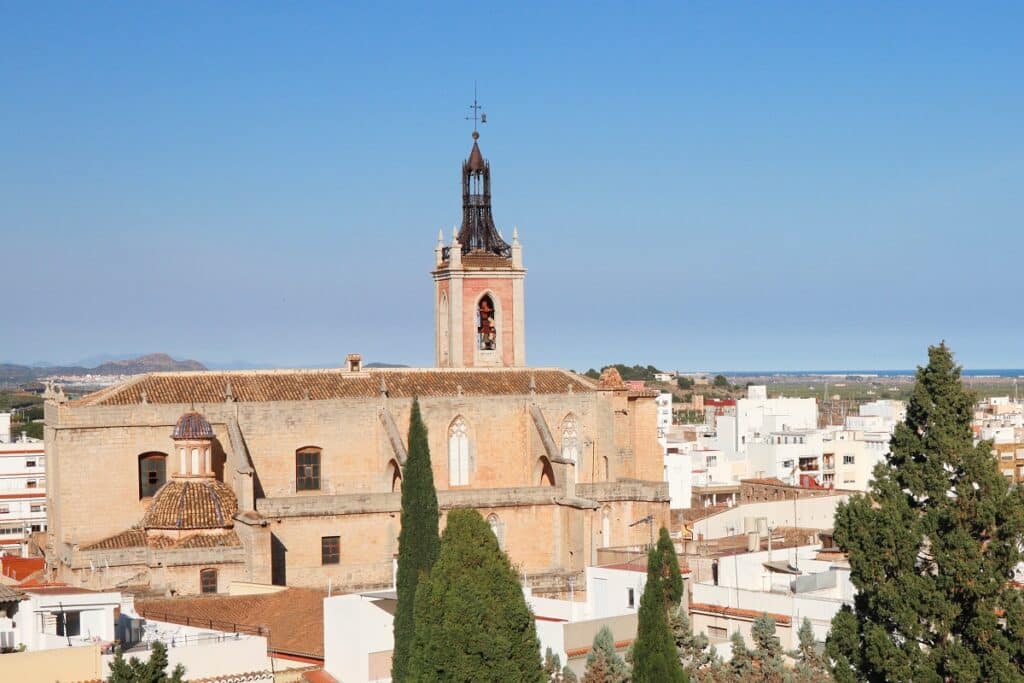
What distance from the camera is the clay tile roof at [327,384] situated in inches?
1914

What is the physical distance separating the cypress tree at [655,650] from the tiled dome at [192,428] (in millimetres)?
21356

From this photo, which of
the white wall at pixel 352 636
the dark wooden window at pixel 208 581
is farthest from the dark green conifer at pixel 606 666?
the dark wooden window at pixel 208 581

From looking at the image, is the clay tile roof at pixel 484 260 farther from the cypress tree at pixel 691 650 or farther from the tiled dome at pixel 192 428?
the cypress tree at pixel 691 650

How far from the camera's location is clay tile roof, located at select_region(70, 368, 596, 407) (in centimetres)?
4862

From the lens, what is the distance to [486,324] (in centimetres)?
5916

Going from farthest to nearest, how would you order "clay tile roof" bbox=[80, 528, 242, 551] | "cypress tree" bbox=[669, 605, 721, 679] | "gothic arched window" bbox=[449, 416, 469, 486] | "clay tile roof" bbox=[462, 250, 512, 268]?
"clay tile roof" bbox=[462, 250, 512, 268] < "gothic arched window" bbox=[449, 416, 469, 486] < "clay tile roof" bbox=[80, 528, 242, 551] < "cypress tree" bbox=[669, 605, 721, 679]

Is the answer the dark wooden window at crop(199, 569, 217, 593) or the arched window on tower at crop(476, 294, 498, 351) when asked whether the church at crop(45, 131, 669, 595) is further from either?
the arched window on tower at crop(476, 294, 498, 351)

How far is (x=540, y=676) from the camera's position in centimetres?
2823

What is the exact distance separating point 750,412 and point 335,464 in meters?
58.9

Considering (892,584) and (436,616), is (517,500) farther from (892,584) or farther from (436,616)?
(892,584)

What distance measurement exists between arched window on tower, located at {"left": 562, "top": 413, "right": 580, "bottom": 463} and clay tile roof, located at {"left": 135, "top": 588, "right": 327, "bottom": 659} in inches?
490

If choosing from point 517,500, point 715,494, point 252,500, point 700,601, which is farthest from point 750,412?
point 700,601

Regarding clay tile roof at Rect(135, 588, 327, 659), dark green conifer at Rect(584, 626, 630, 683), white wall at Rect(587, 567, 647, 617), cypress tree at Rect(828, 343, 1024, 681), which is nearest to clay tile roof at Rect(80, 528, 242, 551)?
clay tile roof at Rect(135, 588, 327, 659)

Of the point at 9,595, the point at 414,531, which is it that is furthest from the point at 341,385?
the point at 9,595
